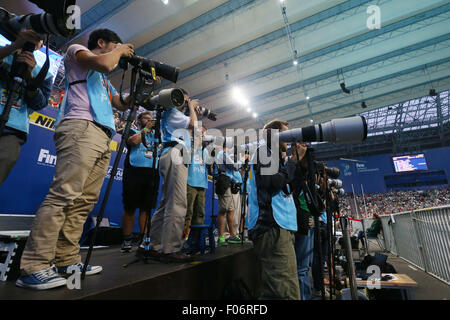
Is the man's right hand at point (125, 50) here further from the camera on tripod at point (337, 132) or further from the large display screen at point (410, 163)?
the large display screen at point (410, 163)

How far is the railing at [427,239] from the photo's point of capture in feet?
10.8

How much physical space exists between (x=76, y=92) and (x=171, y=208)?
97 cm

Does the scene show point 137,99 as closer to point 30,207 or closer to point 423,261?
point 30,207

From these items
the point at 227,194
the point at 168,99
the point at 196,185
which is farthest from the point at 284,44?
the point at 168,99

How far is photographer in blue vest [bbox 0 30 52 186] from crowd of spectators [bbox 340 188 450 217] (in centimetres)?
2047

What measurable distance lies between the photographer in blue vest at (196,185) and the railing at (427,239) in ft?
11.4

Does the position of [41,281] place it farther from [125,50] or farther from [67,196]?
[125,50]

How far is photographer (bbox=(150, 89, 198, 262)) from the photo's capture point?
5.39 feet

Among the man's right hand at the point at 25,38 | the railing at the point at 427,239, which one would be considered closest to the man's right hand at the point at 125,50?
the man's right hand at the point at 25,38

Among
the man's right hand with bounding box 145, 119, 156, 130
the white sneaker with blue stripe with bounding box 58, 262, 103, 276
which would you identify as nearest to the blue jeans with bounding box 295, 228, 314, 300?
the white sneaker with blue stripe with bounding box 58, 262, 103, 276

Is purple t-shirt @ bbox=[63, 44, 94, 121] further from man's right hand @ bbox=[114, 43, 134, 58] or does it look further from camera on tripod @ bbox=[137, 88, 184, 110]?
camera on tripod @ bbox=[137, 88, 184, 110]

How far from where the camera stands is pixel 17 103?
4.23ft

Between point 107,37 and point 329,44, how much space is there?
8516 mm
